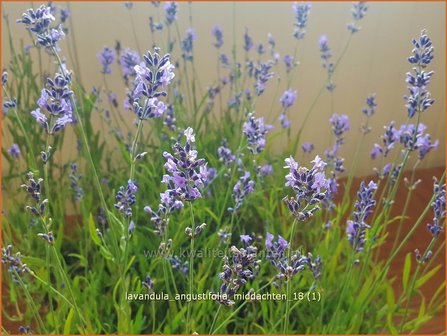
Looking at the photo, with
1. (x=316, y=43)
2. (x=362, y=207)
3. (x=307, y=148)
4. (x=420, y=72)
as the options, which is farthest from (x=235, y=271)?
(x=316, y=43)

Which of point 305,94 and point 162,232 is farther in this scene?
point 305,94

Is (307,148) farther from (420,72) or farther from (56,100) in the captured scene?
(56,100)

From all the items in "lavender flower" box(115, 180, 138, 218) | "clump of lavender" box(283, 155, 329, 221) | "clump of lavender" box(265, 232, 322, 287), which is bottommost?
"clump of lavender" box(265, 232, 322, 287)

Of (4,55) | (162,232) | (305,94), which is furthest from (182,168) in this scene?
(305,94)

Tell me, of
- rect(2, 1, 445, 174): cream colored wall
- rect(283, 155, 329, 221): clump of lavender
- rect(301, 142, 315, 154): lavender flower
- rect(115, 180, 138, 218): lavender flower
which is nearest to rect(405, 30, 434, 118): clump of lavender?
Answer: rect(283, 155, 329, 221): clump of lavender

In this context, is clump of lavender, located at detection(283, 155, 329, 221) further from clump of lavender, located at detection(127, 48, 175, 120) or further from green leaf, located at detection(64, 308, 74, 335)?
green leaf, located at detection(64, 308, 74, 335)

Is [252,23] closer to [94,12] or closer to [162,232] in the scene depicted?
[94,12]

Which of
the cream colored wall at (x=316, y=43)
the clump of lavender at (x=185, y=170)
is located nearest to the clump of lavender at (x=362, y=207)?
the clump of lavender at (x=185, y=170)
